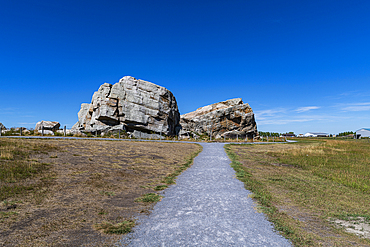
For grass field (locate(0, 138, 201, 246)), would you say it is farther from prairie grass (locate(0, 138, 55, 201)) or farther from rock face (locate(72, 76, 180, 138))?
rock face (locate(72, 76, 180, 138))

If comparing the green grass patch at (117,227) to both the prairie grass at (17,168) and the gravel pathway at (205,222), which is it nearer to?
the gravel pathway at (205,222)

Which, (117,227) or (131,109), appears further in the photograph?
(131,109)

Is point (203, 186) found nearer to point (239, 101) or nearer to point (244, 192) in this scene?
point (244, 192)

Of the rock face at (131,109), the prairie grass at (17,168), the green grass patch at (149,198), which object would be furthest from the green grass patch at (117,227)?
the rock face at (131,109)

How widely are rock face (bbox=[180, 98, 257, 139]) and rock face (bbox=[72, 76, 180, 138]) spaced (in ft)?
40.2

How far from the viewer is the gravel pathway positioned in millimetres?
4137

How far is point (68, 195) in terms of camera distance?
278 inches

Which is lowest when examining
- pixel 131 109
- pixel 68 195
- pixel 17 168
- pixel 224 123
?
pixel 68 195

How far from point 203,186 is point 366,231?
17.1 ft

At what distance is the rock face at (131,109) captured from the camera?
48.2 meters

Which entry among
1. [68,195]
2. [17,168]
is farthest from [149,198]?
[17,168]

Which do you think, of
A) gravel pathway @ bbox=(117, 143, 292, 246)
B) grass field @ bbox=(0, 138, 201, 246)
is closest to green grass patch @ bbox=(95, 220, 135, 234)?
grass field @ bbox=(0, 138, 201, 246)

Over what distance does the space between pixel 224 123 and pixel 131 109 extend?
99.7 ft

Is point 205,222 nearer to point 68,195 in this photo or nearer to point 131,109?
point 68,195
